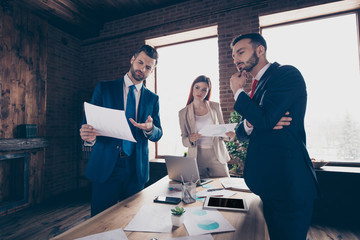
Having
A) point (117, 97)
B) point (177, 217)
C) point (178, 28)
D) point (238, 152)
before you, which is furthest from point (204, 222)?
point (178, 28)

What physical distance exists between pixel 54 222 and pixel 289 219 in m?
3.19

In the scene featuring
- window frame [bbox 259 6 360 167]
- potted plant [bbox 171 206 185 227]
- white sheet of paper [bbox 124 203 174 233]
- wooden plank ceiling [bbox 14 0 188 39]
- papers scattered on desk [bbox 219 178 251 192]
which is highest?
wooden plank ceiling [bbox 14 0 188 39]

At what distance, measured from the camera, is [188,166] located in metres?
1.58

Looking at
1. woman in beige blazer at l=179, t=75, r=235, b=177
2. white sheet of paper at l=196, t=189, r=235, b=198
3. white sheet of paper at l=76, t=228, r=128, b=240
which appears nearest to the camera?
white sheet of paper at l=76, t=228, r=128, b=240

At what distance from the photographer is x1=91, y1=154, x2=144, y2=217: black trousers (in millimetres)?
1479

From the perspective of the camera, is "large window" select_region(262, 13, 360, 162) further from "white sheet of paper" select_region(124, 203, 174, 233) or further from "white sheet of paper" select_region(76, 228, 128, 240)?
"white sheet of paper" select_region(76, 228, 128, 240)

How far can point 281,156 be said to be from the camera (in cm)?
103

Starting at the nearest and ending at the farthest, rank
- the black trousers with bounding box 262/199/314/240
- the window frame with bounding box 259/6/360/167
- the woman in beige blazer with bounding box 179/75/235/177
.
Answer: the black trousers with bounding box 262/199/314/240
the woman in beige blazer with bounding box 179/75/235/177
the window frame with bounding box 259/6/360/167

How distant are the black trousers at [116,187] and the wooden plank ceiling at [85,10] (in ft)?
11.3

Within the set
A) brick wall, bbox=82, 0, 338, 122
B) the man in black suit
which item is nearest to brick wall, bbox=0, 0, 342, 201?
brick wall, bbox=82, 0, 338, 122

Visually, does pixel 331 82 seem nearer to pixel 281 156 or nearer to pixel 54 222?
pixel 281 156

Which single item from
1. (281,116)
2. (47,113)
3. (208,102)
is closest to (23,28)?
(47,113)

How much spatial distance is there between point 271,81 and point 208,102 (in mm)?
1492

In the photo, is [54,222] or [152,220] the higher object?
[152,220]
